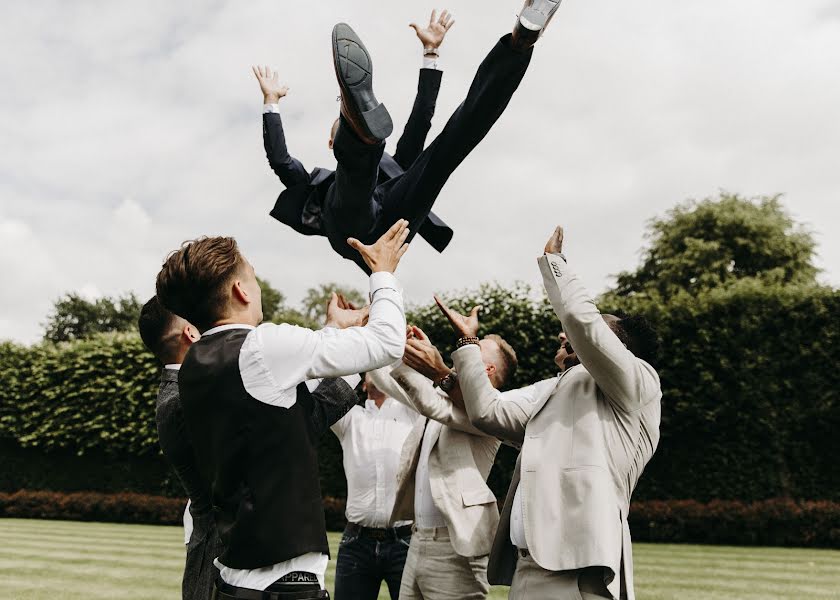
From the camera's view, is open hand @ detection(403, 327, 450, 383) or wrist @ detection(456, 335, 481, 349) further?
open hand @ detection(403, 327, 450, 383)

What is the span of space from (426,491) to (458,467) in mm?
227

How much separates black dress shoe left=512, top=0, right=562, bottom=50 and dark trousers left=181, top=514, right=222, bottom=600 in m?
2.34

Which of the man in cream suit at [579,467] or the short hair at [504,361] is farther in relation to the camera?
the short hair at [504,361]

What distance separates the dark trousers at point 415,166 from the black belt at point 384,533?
2030mm

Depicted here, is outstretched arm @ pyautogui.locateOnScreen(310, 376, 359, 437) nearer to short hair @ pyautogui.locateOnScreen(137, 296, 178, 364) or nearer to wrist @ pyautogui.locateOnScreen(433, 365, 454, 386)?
short hair @ pyautogui.locateOnScreen(137, 296, 178, 364)

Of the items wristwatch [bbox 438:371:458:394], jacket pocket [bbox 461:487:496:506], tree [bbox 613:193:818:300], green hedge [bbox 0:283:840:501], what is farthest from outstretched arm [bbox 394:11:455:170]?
tree [bbox 613:193:818:300]


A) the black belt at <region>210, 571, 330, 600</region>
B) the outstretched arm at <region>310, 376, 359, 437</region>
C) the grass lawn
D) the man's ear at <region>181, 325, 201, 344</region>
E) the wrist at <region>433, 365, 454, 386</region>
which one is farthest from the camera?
the grass lawn

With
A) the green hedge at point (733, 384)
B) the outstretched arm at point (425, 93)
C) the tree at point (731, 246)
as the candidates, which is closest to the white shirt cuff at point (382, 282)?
the outstretched arm at point (425, 93)

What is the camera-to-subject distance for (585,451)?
319cm

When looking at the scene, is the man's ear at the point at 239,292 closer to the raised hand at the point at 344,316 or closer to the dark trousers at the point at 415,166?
the raised hand at the point at 344,316

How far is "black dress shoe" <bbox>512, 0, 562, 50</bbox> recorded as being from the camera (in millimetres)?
Answer: 3113

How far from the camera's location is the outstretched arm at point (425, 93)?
439cm

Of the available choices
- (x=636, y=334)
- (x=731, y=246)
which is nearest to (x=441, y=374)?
(x=636, y=334)

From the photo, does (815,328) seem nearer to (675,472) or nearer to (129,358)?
(675,472)
